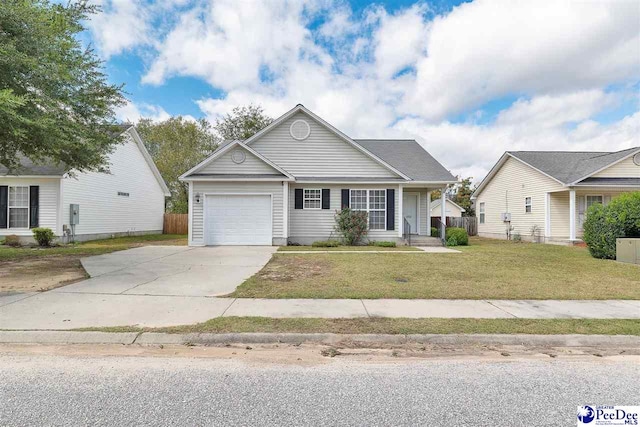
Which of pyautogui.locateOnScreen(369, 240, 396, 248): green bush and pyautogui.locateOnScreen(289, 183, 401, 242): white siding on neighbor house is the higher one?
pyautogui.locateOnScreen(289, 183, 401, 242): white siding on neighbor house

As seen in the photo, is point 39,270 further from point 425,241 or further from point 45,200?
point 425,241

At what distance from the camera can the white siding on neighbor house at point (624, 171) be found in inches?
673

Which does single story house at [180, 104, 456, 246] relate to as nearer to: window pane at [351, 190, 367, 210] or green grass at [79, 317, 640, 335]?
window pane at [351, 190, 367, 210]

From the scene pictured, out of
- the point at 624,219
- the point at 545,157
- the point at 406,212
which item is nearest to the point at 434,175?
the point at 406,212

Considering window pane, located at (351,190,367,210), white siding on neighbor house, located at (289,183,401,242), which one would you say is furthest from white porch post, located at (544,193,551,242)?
window pane, located at (351,190,367,210)

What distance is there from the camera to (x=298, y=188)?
16141 mm

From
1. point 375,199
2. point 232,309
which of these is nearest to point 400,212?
point 375,199

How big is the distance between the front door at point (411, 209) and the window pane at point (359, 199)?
103 inches

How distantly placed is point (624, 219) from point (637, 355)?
962 centimetres

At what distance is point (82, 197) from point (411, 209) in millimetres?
17138

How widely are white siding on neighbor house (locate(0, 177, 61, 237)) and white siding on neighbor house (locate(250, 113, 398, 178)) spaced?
9788 millimetres

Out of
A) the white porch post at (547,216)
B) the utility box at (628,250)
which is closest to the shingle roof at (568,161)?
the white porch post at (547,216)

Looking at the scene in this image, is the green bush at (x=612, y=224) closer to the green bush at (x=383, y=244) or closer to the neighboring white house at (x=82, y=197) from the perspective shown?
the green bush at (x=383, y=244)

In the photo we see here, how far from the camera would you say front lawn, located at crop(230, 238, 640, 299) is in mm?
6637
